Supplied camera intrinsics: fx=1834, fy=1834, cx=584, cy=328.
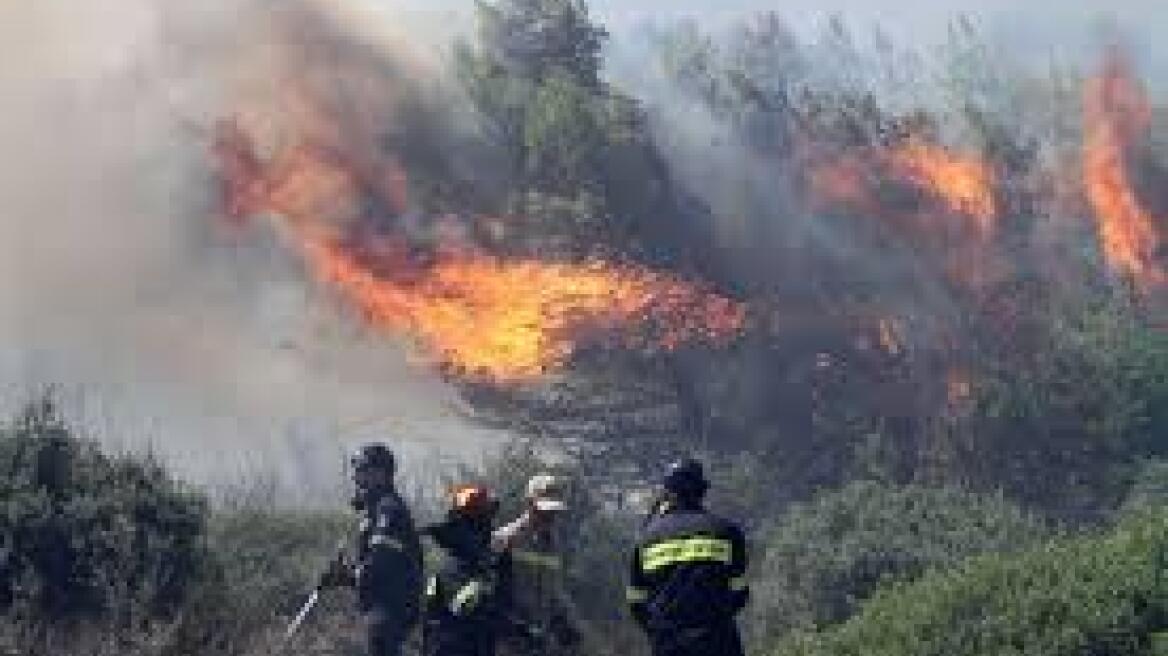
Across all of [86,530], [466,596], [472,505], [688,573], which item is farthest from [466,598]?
[86,530]

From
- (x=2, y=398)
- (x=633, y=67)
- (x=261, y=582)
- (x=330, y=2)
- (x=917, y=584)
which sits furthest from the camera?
(x=633, y=67)

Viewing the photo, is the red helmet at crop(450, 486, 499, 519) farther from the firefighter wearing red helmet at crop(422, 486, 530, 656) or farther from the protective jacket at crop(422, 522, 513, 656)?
the protective jacket at crop(422, 522, 513, 656)

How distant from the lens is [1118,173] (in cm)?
4303

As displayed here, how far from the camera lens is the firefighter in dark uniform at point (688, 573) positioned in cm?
1123

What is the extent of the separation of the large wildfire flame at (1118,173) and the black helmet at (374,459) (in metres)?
27.4

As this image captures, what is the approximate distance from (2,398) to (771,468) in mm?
17714

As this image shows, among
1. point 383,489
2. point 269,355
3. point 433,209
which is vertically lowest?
point 383,489

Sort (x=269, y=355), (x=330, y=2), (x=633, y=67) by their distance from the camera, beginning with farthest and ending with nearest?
1. (x=633, y=67)
2. (x=269, y=355)
3. (x=330, y=2)

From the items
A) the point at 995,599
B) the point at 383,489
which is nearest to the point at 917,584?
the point at 995,599

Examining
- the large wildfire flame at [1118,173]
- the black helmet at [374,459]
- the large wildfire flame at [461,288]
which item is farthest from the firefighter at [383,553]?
the large wildfire flame at [1118,173]

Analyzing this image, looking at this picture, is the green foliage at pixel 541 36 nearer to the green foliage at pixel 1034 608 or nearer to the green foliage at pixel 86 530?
the green foliage at pixel 86 530

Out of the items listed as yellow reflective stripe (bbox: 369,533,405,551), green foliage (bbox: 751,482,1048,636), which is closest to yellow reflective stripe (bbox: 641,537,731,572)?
yellow reflective stripe (bbox: 369,533,405,551)

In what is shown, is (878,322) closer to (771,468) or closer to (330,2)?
(771,468)

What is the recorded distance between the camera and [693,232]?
35.2 metres
